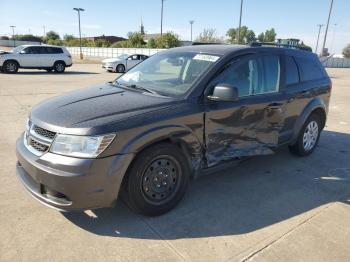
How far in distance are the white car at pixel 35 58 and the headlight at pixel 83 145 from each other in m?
19.3

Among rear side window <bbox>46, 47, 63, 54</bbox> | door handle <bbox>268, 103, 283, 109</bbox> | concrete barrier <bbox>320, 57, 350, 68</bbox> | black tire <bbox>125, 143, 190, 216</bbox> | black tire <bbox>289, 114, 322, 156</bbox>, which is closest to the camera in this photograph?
black tire <bbox>125, 143, 190, 216</bbox>

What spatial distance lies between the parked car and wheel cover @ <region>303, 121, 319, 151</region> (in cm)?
43

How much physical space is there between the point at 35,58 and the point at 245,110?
19480mm

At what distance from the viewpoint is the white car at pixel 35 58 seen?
781 inches

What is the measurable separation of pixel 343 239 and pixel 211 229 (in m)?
1.29

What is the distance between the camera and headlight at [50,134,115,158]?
291 centimetres

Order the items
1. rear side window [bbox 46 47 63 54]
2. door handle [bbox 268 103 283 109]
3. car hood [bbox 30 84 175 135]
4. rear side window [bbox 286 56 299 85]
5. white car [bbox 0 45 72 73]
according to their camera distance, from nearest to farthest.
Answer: car hood [bbox 30 84 175 135]
door handle [bbox 268 103 283 109]
rear side window [bbox 286 56 299 85]
white car [bbox 0 45 72 73]
rear side window [bbox 46 47 63 54]

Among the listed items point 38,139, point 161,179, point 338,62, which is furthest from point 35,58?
point 338,62

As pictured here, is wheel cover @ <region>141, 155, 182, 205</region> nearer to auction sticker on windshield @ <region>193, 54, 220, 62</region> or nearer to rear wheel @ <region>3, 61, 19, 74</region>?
auction sticker on windshield @ <region>193, 54, 220, 62</region>

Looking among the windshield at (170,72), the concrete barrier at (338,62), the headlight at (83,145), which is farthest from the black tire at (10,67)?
the concrete barrier at (338,62)

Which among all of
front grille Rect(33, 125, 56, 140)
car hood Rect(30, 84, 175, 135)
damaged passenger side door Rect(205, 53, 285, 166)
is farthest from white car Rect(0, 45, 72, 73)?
damaged passenger side door Rect(205, 53, 285, 166)

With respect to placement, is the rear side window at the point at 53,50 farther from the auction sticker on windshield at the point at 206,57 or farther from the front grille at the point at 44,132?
the front grille at the point at 44,132

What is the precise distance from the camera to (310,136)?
18.4 ft

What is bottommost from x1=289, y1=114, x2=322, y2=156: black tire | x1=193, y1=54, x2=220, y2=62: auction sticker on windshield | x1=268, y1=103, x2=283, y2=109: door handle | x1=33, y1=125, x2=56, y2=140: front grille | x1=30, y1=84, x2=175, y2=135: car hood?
x1=289, y1=114, x2=322, y2=156: black tire
